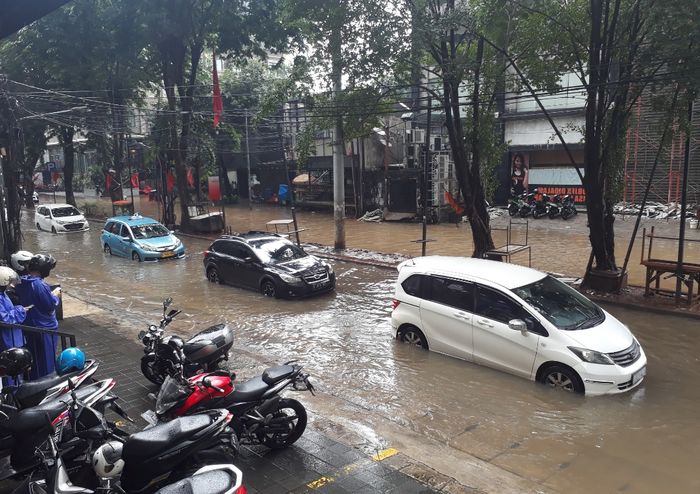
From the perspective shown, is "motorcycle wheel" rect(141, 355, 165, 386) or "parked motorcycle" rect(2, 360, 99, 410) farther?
"motorcycle wheel" rect(141, 355, 165, 386)

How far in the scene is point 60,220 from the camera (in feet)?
95.3

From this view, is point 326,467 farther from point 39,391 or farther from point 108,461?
point 39,391

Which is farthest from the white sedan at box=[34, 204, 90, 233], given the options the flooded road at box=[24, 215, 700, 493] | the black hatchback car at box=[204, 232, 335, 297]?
the flooded road at box=[24, 215, 700, 493]

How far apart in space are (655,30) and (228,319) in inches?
455

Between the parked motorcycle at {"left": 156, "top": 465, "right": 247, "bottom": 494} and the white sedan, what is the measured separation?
94.7ft

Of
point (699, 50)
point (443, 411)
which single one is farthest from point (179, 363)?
point (699, 50)

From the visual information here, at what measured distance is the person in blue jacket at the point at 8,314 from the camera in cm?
595

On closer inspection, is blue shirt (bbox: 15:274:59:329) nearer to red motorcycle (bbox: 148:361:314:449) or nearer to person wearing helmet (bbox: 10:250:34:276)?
person wearing helmet (bbox: 10:250:34:276)

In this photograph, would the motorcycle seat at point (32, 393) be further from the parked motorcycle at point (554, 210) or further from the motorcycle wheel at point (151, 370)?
the parked motorcycle at point (554, 210)

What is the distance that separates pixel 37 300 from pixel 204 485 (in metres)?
4.35

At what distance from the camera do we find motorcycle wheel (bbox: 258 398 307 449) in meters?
5.89

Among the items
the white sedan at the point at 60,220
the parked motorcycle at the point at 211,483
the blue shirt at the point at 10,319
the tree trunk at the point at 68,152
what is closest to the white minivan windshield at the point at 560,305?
the parked motorcycle at the point at 211,483

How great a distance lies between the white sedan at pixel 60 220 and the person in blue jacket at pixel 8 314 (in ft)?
83.0

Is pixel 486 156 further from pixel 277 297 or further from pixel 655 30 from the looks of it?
pixel 277 297
